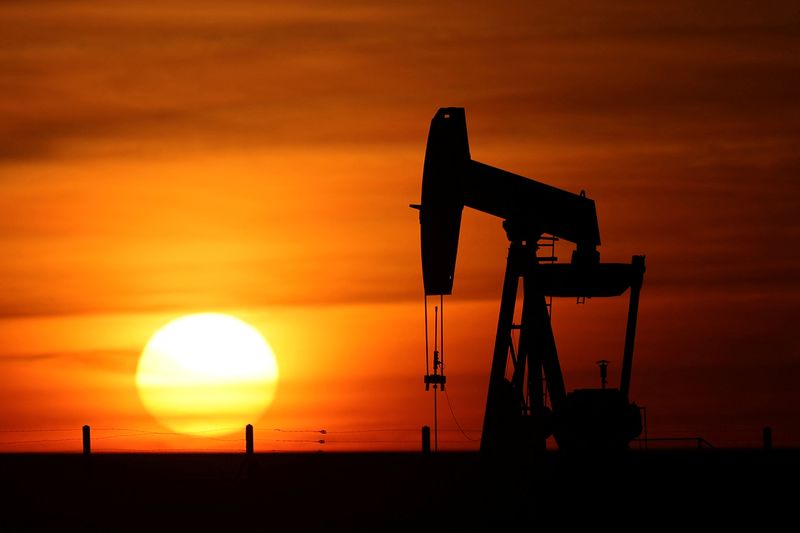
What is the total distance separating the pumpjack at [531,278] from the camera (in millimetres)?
23719

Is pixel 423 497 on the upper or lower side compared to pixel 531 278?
lower

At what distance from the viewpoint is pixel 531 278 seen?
24922mm

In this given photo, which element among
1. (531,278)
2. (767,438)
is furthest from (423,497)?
(767,438)

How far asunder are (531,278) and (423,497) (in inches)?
171

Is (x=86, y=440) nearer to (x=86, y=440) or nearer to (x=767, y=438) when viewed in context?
(x=86, y=440)

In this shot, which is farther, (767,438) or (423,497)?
(767,438)

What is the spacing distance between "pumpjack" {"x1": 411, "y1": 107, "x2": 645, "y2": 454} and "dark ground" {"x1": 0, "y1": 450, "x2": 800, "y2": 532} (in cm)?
60

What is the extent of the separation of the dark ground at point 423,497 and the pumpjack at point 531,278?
0.60m

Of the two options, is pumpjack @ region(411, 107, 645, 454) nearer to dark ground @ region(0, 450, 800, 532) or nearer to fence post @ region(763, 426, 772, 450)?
dark ground @ region(0, 450, 800, 532)

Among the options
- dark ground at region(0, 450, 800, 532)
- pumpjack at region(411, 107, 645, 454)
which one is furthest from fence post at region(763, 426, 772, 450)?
pumpjack at region(411, 107, 645, 454)

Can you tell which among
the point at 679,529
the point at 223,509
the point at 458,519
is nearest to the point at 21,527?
the point at 223,509

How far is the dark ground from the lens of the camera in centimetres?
2288

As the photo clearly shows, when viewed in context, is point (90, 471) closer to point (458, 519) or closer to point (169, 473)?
point (169, 473)

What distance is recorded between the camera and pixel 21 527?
23234mm
